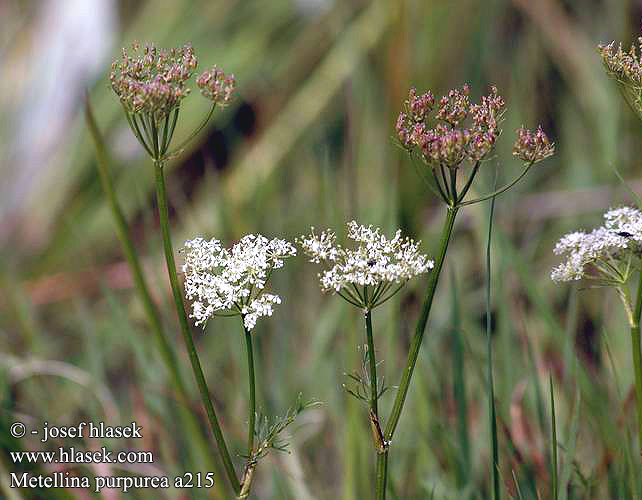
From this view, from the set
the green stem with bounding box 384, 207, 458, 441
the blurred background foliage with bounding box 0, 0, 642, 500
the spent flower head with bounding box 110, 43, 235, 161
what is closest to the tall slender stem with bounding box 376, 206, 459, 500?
the green stem with bounding box 384, 207, 458, 441

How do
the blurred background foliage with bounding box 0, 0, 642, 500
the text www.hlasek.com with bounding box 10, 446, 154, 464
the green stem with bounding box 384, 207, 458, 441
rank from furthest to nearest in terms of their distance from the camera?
Answer: the blurred background foliage with bounding box 0, 0, 642, 500
the text www.hlasek.com with bounding box 10, 446, 154, 464
the green stem with bounding box 384, 207, 458, 441

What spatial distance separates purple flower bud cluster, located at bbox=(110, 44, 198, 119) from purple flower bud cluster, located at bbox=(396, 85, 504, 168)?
0.19 m

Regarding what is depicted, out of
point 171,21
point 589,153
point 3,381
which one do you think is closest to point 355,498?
point 3,381

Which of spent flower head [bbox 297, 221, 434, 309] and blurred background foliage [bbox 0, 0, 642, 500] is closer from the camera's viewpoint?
spent flower head [bbox 297, 221, 434, 309]

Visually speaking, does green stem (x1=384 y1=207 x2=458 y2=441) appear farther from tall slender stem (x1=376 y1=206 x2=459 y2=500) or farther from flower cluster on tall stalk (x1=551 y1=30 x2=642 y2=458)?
flower cluster on tall stalk (x1=551 y1=30 x2=642 y2=458)

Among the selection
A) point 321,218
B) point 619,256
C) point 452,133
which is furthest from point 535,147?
point 321,218

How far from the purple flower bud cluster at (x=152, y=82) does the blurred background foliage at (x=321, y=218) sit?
23.4 inches

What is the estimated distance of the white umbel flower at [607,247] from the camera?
0.75m

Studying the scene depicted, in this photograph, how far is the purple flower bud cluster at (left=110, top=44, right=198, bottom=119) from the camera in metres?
0.67

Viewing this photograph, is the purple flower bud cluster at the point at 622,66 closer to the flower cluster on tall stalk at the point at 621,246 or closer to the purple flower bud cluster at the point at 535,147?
the flower cluster on tall stalk at the point at 621,246

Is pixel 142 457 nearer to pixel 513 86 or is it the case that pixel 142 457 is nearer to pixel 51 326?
pixel 51 326

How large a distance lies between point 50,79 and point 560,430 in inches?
103

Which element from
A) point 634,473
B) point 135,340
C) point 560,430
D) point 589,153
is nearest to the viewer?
point 634,473

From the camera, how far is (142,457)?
1417mm
